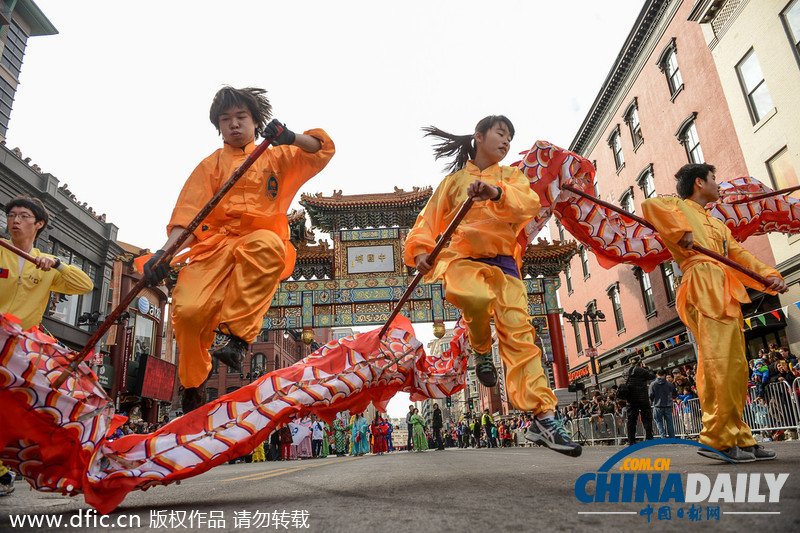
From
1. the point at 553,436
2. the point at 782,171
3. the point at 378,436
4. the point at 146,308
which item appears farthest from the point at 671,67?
the point at 146,308

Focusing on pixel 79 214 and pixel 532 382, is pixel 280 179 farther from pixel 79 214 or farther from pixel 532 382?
pixel 79 214

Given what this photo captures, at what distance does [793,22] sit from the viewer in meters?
11.4

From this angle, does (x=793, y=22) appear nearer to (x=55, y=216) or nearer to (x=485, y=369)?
(x=485, y=369)

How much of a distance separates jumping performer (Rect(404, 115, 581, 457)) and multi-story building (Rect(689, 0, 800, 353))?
988 cm

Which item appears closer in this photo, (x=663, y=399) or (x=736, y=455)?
(x=736, y=455)

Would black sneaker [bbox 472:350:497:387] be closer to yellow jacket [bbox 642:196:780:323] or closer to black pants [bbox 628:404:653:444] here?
yellow jacket [bbox 642:196:780:323]

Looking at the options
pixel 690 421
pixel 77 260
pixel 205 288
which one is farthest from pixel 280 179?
pixel 77 260

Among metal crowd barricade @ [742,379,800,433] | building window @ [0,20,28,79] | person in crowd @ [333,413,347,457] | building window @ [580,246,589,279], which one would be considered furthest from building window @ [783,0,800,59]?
building window @ [0,20,28,79]

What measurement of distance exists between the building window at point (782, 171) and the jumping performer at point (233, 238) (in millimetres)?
12483

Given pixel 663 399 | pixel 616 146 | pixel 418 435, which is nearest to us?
pixel 663 399

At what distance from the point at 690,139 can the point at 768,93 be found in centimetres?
390

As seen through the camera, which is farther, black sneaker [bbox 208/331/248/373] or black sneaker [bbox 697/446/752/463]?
black sneaker [bbox 697/446/752/463]

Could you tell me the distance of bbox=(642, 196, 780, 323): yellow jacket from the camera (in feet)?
10.8

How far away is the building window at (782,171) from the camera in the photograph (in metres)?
11.6
